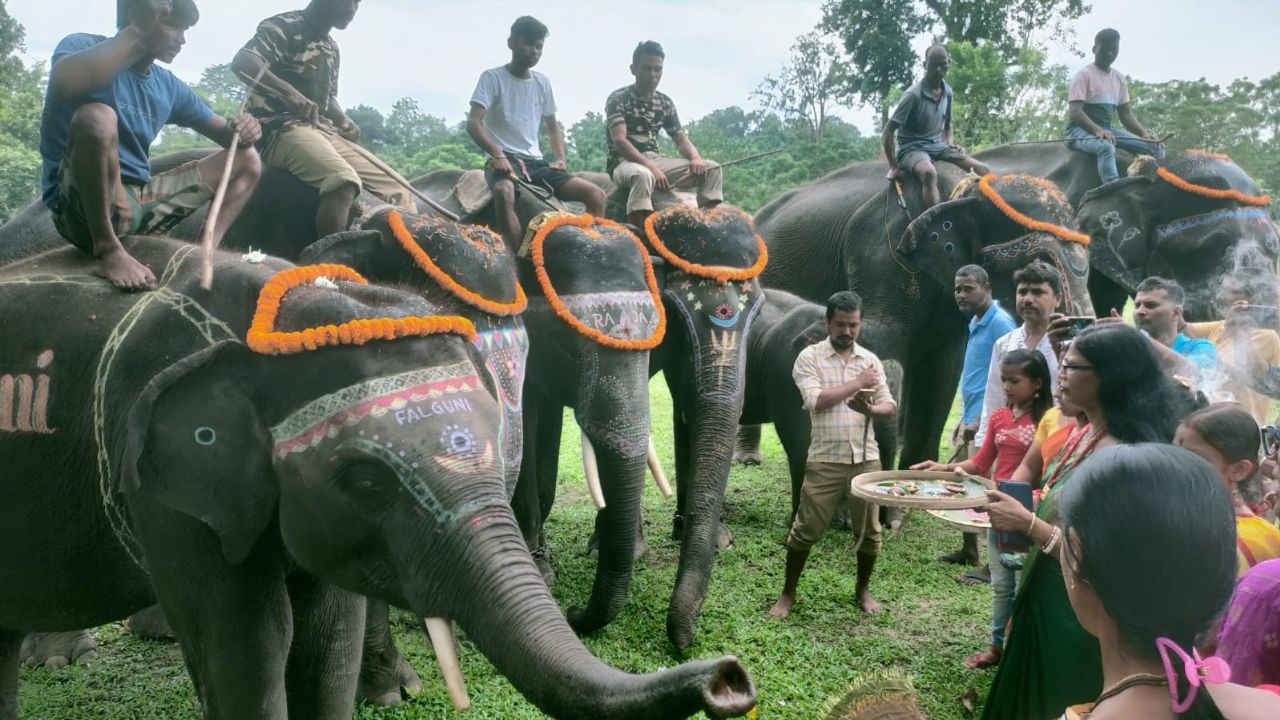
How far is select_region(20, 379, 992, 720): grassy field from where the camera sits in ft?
13.1

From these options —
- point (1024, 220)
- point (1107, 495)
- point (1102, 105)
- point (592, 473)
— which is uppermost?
point (1102, 105)

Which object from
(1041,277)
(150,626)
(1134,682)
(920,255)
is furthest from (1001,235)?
(150,626)

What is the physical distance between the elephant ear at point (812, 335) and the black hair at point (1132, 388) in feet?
9.53

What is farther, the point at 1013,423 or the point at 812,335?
the point at 812,335

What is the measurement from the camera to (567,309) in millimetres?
4500

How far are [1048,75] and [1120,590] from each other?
75.7 ft

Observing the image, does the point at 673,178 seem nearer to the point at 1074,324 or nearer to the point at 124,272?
the point at 1074,324

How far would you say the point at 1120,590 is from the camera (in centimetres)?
153

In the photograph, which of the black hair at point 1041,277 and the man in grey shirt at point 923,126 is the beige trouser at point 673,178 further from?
the man in grey shirt at point 923,126

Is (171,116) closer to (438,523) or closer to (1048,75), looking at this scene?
(438,523)

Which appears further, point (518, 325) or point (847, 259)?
point (847, 259)

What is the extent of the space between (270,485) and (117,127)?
1731 mm

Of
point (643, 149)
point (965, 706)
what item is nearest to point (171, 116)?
point (643, 149)

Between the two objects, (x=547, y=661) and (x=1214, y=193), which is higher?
(x=1214, y=193)
